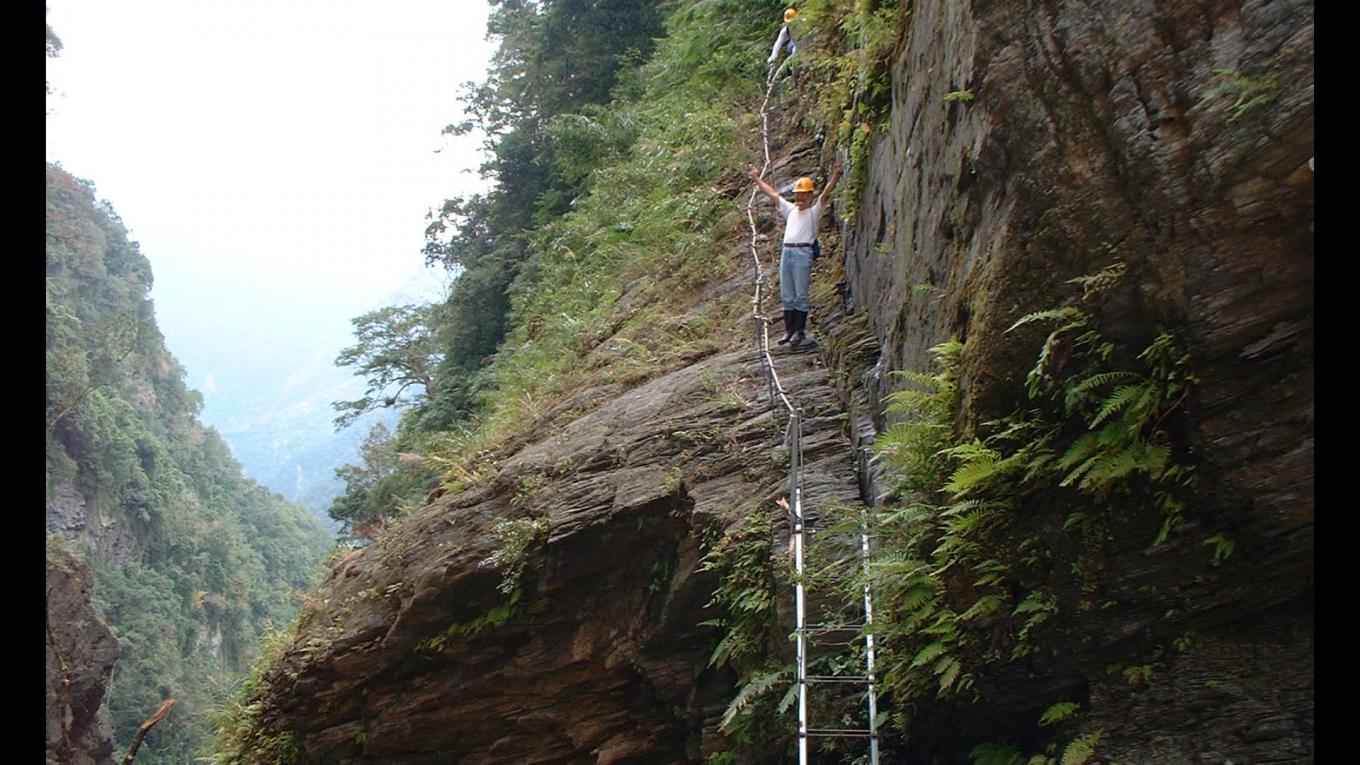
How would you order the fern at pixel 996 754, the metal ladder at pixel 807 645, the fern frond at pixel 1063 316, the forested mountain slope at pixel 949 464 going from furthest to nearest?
the metal ladder at pixel 807 645, the fern at pixel 996 754, the fern frond at pixel 1063 316, the forested mountain slope at pixel 949 464

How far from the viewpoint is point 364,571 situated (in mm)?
9445

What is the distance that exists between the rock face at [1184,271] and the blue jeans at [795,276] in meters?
3.77

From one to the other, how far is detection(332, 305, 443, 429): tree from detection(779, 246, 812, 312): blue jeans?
17747 mm

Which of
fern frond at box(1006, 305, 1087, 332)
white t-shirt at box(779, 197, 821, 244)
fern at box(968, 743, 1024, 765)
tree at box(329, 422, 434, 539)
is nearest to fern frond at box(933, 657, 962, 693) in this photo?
fern at box(968, 743, 1024, 765)

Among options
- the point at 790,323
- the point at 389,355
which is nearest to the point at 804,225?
the point at 790,323

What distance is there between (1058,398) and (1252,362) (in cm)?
81

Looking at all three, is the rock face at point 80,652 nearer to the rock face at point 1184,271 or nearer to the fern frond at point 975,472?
the fern frond at point 975,472

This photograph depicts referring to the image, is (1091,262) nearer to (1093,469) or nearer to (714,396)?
(1093,469)

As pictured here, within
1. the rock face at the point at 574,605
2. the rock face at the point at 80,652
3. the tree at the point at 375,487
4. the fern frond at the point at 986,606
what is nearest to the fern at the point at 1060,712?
the fern frond at the point at 986,606

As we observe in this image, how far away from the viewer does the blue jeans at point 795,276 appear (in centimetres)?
861

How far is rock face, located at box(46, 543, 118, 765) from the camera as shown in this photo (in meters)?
20.9

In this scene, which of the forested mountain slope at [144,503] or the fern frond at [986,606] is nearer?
the fern frond at [986,606]

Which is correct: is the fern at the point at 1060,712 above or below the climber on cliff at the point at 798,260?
below

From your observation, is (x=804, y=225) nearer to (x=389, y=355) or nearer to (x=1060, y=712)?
(x=1060, y=712)
